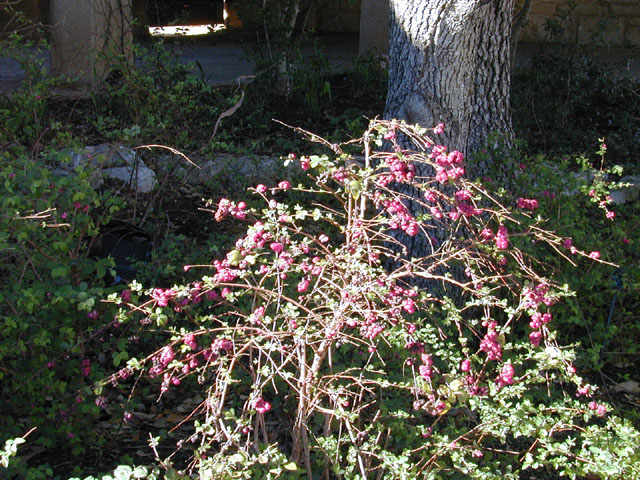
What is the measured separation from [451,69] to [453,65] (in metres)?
0.02

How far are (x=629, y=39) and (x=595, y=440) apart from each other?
9.03 meters

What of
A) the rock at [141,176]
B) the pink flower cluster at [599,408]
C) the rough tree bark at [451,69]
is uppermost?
the rough tree bark at [451,69]

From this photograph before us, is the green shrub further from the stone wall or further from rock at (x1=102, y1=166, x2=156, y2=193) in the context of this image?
the stone wall

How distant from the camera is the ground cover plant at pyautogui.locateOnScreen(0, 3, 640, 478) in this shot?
2387 mm

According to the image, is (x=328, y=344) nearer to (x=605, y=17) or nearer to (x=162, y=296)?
(x=162, y=296)

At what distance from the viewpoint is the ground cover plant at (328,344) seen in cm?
239

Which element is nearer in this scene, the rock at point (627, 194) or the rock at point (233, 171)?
the rock at point (233, 171)

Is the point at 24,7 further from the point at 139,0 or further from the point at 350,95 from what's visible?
the point at 350,95

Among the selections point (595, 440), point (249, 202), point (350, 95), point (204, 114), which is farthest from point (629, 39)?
point (595, 440)

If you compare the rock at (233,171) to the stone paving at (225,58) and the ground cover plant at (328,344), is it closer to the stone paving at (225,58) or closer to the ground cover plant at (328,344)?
the ground cover plant at (328,344)

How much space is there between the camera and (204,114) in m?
6.39

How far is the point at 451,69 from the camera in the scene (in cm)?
380

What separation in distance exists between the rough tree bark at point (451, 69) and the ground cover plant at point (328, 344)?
0.60 ft

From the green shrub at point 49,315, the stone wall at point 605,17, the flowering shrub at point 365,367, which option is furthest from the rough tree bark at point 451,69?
the stone wall at point 605,17
